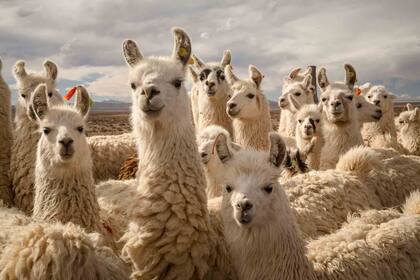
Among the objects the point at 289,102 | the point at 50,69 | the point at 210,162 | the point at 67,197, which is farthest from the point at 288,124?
the point at 67,197

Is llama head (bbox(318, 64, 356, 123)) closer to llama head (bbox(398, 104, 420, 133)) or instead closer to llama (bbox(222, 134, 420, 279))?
llama (bbox(222, 134, 420, 279))

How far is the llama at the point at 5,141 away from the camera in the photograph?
5184 mm

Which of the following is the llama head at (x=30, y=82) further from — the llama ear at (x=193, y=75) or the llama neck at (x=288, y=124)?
the llama neck at (x=288, y=124)

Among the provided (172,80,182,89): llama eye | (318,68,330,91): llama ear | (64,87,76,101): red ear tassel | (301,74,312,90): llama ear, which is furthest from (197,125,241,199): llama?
(301,74,312,90): llama ear

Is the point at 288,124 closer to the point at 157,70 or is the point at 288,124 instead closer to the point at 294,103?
the point at 294,103

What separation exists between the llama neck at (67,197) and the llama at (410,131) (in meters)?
6.93

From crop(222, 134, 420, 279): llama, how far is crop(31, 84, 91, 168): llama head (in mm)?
1542

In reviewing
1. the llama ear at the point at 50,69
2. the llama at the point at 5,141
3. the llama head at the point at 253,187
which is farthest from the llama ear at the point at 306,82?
the llama head at the point at 253,187

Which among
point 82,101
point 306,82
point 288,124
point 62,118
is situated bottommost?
point 288,124

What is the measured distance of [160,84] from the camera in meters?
3.58

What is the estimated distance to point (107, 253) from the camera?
291cm

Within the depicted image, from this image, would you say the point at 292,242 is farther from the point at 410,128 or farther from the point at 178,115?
the point at 410,128

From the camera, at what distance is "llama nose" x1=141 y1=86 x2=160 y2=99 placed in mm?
3484

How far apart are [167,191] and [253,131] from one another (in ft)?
11.5
